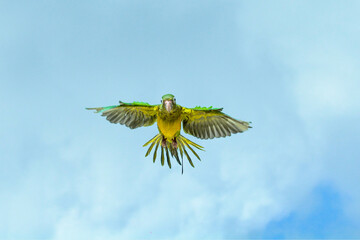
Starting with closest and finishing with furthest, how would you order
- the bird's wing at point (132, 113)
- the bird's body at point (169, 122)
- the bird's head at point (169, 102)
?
the bird's head at point (169, 102) < the bird's body at point (169, 122) < the bird's wing at point (132, 113)

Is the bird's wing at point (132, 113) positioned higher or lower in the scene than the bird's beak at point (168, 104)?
higher

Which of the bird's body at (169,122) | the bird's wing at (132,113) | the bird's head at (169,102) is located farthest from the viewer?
the bird's wing at (132,113)

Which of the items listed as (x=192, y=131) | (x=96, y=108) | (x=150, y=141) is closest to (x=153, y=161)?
Result: (x=150, y=141)

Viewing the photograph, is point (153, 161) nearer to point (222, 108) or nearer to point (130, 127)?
point (130, 127)

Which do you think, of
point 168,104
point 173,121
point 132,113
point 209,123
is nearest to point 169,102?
point 168,104

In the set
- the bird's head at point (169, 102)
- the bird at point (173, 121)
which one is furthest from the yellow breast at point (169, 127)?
the bird's head at point (169, 102)

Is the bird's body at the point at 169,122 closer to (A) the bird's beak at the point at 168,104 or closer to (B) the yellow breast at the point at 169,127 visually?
(B) the yellow breast at the point at 169,127

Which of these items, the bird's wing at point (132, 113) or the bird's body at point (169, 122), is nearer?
the bird's body at point (169, 122)

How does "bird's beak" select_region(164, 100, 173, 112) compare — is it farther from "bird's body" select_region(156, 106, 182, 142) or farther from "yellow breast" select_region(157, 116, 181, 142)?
"yellow breast" select_region(157, 116, 181, 142)
